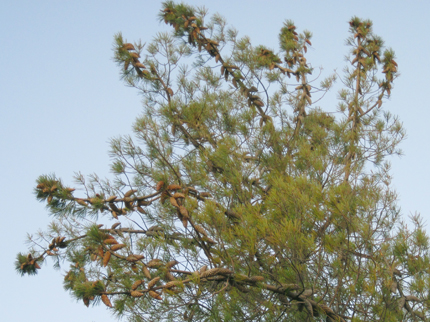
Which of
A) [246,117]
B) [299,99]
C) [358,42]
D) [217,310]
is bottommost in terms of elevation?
[217,310]

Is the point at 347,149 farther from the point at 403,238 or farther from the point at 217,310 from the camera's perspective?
the point at 217,310

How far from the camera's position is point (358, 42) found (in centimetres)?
363

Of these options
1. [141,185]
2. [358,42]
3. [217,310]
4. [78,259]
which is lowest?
[217,310]

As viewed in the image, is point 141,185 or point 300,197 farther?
point 141,185

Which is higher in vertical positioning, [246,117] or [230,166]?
[246,117]

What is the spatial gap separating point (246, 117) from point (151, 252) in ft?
3.82

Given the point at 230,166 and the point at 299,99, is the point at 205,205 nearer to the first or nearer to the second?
the point at 230,166

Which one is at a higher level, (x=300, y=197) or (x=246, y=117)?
(x=246, y=117)

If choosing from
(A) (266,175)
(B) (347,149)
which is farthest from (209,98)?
(B) (347,149)

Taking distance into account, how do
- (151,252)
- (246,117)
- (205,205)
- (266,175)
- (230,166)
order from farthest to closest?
1. (246,117)
2. (266,175)
3. (230,166)
4. (151,252)
5. (205,205)

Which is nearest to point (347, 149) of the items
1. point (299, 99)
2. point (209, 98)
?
point (299, 99)

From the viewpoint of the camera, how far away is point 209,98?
2.89m

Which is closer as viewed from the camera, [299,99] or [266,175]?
[266,175]

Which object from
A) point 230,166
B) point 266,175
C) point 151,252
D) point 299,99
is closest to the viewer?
point 151,252
